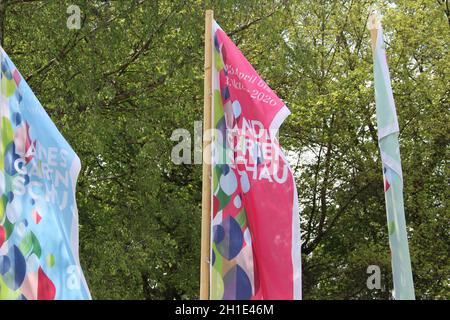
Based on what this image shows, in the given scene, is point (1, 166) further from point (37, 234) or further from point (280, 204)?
point (280, 204)

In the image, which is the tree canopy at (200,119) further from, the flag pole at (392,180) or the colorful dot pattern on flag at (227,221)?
the flag pole at (392,180)

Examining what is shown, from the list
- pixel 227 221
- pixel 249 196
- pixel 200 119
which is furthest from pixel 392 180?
pixel 200 119

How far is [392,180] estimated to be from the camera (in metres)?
8.66

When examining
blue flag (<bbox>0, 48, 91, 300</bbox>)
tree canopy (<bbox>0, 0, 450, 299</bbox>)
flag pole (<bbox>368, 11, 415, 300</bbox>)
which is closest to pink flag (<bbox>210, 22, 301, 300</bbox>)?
flag pole (<bbox>368, 11, 415, 300</bbox>)

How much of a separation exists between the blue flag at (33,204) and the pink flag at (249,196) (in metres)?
1.32

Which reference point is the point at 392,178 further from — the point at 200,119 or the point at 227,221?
the point at 200,119

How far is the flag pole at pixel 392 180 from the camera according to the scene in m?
8.28

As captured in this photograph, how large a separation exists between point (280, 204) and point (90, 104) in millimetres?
7015

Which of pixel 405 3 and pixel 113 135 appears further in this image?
pixel 405 3

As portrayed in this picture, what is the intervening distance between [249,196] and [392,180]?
5.03 ft

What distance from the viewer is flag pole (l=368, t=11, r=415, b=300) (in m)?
8.28

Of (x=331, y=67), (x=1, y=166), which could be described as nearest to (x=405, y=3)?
(x=331, y=67)

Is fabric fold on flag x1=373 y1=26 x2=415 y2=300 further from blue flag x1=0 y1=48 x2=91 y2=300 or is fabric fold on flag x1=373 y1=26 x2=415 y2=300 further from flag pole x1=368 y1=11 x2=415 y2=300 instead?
blue flag x1=0 y1=48 x2=91 y2=300

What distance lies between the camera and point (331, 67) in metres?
22.2
